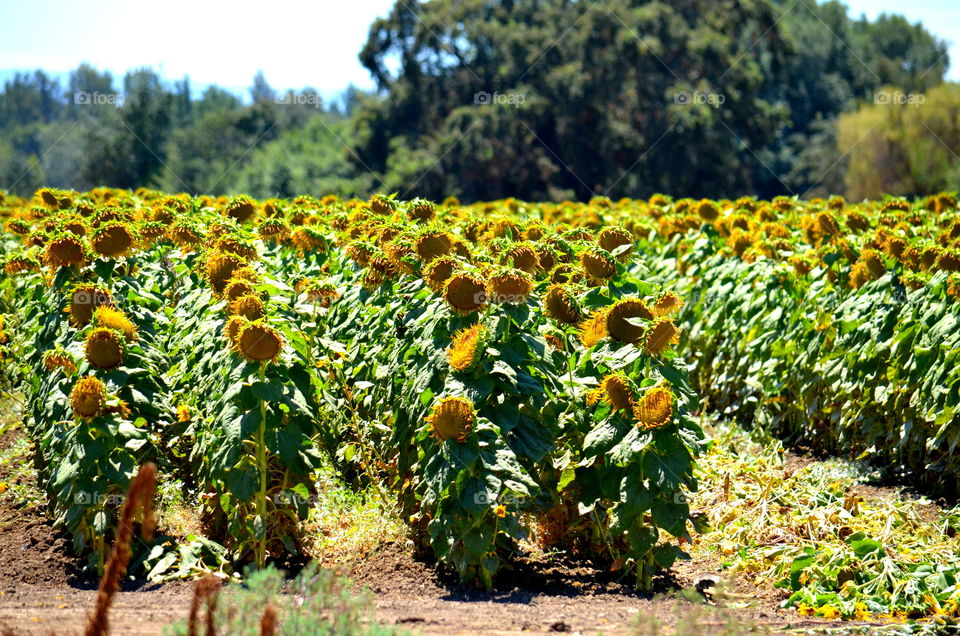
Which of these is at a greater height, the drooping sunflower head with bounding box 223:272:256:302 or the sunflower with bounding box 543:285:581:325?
the drooping sunflower head with bounding box 223:272:256:302

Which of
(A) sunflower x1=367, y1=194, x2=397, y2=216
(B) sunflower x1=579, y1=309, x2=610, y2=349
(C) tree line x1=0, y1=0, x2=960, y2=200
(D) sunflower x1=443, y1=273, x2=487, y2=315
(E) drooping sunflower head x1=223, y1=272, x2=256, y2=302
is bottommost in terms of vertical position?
(B) sunflower x1=579, y1=309, x2=610, y2=349

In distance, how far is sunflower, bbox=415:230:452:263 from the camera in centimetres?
549

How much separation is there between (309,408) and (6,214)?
705cm

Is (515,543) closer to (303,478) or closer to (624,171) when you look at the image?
(303,478)

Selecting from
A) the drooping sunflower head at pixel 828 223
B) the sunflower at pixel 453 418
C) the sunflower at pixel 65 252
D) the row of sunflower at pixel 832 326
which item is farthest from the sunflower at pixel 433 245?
the drooping sunflower head at pixel 828 223

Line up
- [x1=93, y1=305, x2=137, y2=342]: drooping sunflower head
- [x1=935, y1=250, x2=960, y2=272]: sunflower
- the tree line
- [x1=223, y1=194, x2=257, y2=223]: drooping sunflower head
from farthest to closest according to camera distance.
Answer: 1. the tree line
2. [x1=223, y1=194, x2=257, y2=223]: drooping sunflower head
3. [x1=935, y1=250, x2=960, y2=272]: sunflower
4. [x1=93, y1=305, x2=137, y2=342]: drooping sunflower head

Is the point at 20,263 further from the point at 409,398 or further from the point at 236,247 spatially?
the point at 409,398

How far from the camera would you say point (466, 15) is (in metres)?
42.0

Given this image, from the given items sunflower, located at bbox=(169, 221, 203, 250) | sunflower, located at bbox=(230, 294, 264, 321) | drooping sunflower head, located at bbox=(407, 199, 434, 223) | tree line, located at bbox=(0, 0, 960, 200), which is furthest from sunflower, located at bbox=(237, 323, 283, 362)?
tree line, located at bbox=(0, 0, 960, 200)

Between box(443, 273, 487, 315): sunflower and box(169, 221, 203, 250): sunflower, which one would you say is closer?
box(443, 273, 487, 315): sunflower

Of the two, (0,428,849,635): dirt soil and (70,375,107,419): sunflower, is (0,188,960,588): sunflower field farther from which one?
(0,428,849,635): dirt soil

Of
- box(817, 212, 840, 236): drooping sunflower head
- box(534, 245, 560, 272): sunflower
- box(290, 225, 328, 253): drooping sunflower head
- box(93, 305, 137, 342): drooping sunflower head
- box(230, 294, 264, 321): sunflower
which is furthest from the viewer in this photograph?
box(817, 212, 840, 236): drooping sunflower head

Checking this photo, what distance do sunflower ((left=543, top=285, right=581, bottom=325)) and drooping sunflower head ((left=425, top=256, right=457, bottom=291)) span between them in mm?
528

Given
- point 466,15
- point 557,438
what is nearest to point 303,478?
point 557,438
